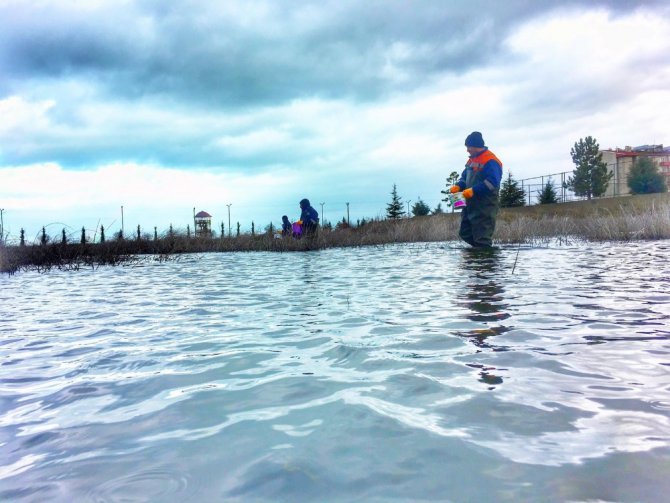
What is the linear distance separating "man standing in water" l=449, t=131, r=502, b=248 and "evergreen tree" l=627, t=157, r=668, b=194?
5436cm

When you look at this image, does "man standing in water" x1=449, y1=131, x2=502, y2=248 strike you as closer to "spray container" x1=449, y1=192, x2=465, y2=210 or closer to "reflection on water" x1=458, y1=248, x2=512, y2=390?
"spray container" x1=449, y1=192, x2=465, y2=210

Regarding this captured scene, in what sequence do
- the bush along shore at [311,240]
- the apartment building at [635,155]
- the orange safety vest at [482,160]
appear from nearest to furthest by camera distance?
the orange safety vest at [482,160] < the bush along shore at [311,240] < the apartment building at [635,155]

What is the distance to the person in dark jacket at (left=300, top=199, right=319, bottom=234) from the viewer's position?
19688 mm

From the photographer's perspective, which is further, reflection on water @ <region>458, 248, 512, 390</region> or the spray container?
the spray container

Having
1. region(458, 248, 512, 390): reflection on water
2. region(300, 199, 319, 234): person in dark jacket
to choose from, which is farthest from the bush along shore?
region(458, 248, 512, 390): reflection on water

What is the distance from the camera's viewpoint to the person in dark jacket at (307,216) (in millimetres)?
19688

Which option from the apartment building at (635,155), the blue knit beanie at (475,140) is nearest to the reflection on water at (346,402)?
the blue knit beanie at (475,140)

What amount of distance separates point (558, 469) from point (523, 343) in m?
1.75

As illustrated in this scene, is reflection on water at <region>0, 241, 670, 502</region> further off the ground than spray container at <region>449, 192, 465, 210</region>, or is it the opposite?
spray container at <region>449, 192, 465, 210</region>

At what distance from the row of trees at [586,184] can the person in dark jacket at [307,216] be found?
32.9 meters

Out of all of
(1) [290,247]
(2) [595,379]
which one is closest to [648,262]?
(2) [595,379]

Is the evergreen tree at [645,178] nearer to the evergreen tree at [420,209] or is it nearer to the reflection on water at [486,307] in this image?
the evergreen tree at [420,209]

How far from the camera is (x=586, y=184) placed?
208 ft

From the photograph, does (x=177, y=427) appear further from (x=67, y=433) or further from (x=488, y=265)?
(x=488, y=265)
